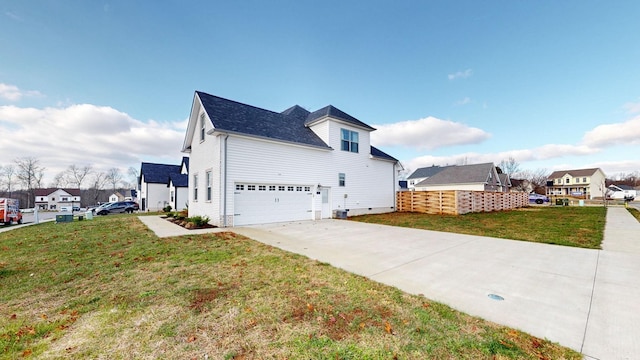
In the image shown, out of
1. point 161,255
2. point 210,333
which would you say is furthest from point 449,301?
point 161,255

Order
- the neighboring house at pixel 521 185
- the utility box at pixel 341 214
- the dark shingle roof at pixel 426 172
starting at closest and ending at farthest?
1. the utility box at pixel 341 214
2. the neighboring house at pixel 521 185
3. the dark shingle roof at pixel 426 172

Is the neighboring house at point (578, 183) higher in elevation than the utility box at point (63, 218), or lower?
higher

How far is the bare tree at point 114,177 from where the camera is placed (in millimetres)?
66312

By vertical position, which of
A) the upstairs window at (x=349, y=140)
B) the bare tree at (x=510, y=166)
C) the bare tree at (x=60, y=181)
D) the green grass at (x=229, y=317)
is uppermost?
the bare tree at (x=510, y=166)

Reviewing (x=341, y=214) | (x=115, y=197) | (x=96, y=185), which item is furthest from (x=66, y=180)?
(x=341, y=214)

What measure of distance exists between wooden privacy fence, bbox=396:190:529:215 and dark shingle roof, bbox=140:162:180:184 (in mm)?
28806

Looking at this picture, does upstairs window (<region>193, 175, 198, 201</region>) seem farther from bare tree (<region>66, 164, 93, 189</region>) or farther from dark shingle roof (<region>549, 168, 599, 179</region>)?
dark shingle roof (<region>549, 168, 599, 179</region>)

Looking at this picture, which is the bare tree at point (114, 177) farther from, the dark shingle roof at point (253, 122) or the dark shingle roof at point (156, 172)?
the dark shingle roof at point (253, 122)

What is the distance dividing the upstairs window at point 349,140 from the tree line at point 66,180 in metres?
57.8

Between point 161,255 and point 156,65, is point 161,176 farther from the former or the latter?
point 161,255

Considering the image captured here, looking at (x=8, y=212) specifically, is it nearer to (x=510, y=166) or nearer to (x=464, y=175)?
(x=464, y=175)

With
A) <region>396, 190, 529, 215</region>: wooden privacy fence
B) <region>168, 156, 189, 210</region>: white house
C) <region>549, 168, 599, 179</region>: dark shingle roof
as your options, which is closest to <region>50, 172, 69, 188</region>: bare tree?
<region>168, 156, 189, 210</region>: white house

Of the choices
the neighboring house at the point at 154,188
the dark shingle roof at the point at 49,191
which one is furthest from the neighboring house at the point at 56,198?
the neighboring house at the point at 154,188

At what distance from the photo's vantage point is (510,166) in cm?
5656
